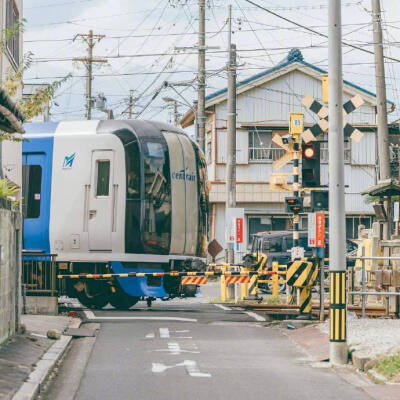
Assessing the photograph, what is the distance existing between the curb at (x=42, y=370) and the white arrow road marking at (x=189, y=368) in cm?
132

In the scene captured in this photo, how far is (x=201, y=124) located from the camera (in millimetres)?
35531

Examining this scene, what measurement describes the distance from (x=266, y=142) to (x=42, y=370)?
3307cm

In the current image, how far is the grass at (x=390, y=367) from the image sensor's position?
11726 mm

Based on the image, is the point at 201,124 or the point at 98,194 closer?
the point at 98,194

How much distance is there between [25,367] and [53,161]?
33.8 ft

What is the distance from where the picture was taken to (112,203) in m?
21.2

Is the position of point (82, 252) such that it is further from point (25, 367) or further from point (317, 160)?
point (25, 367)

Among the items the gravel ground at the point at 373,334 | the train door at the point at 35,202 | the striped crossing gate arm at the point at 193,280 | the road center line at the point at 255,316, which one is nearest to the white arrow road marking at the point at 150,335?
the gravel ground at the point at 373,334

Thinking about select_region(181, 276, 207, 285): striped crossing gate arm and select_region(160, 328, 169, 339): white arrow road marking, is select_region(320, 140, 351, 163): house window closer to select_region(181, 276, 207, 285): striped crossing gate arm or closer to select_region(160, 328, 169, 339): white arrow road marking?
select_region(181, 276, 207, 285): striped crossing gate arm

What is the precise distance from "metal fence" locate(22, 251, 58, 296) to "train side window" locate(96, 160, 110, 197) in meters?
1.78

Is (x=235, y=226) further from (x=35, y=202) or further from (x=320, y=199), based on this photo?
(x=320, y=199)

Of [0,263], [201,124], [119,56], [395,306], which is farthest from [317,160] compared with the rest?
[119,56]

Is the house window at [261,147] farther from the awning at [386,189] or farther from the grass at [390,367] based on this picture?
the grass at [390,367]

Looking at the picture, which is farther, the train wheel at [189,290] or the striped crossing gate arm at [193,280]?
the train wheel at [189,290]
